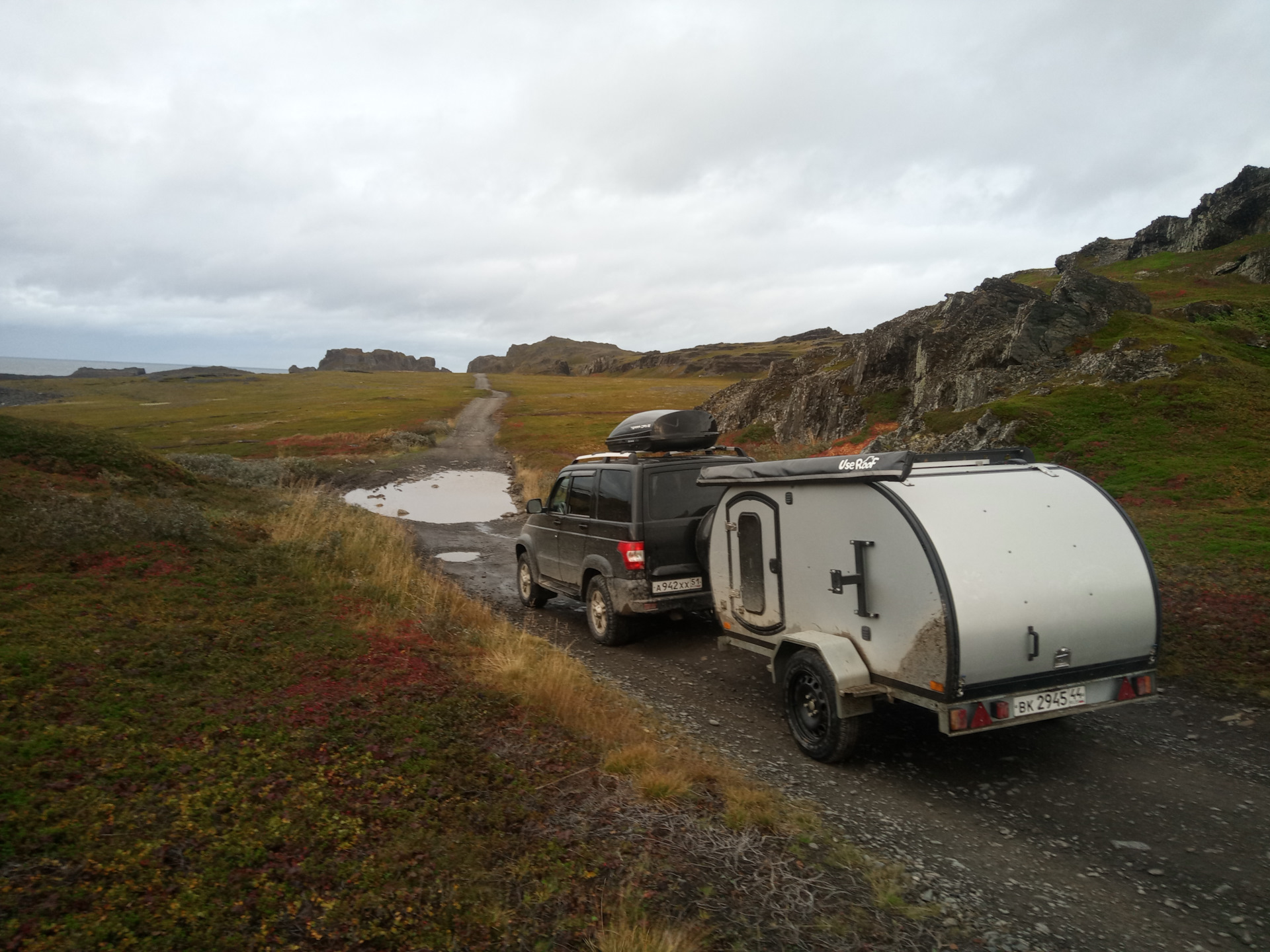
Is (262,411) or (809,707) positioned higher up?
(262,411)

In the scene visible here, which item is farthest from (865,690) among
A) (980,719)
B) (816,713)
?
(980,719)

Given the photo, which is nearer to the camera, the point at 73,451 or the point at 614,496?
the point at 614,496

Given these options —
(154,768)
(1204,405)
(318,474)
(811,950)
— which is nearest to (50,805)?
(154,768)

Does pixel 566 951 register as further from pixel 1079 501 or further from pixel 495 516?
pixel 495 516

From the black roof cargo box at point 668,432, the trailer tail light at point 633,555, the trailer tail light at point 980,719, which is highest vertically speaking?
the black roof cargo box at point 668,432

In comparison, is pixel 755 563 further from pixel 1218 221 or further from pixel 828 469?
pixel 1218 221

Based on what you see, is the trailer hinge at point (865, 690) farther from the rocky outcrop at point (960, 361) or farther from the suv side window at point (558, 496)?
the rocky outcrop at point (960, 361)

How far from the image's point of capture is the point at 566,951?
3.57 metres

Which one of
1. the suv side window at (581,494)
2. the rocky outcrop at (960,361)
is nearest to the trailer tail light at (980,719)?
the suv side window at (581,494)

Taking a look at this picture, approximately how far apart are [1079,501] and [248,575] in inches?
365

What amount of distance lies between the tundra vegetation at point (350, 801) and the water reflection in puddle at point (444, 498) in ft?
50.5

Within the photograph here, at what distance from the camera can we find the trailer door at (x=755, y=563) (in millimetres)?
7059

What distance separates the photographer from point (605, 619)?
9930mm

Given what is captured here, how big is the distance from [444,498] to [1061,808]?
24.7 meters
